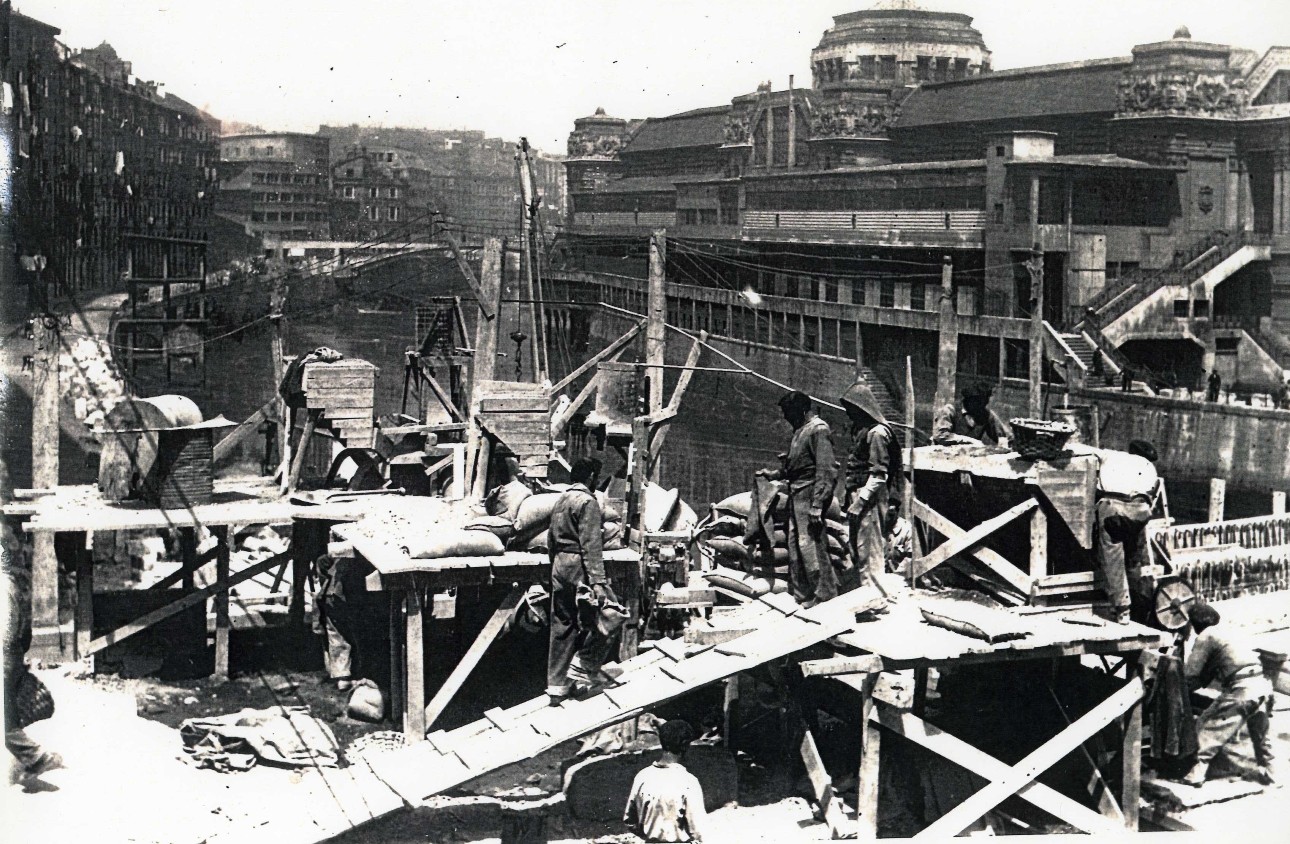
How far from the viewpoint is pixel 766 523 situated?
462 inches

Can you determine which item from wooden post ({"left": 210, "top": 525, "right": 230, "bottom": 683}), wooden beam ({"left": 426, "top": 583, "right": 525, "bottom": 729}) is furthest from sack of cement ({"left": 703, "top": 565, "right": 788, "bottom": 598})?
wooden post ({"left": 210, "top": 525, "right": 230, "bottom": 683})

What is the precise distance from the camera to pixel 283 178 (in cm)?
2794

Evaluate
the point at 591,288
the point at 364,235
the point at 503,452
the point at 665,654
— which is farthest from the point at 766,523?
the point at 591,288

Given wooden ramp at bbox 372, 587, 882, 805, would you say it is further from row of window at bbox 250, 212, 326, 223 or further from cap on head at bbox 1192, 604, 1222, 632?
row of window at bbox 250, 212, 326, 223

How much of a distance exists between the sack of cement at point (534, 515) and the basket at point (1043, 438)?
4.09 meters

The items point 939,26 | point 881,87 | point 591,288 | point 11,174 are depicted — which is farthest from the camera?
point 591,288

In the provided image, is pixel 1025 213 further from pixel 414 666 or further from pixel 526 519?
pixel 414 666

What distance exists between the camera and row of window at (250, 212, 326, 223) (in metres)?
30.7

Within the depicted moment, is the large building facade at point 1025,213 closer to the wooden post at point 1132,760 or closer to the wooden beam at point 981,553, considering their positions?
the wooden beam at point 981,553

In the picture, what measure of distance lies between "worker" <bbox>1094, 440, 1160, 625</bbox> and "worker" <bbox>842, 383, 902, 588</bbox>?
5.56 ft

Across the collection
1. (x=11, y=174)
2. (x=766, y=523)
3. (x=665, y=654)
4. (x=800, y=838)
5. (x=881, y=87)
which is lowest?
(x=800, y=838)

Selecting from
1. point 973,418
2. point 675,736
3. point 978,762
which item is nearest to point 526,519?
point 675,736

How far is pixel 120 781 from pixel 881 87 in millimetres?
37198

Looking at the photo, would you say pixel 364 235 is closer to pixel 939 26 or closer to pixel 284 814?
pixel 939 26
